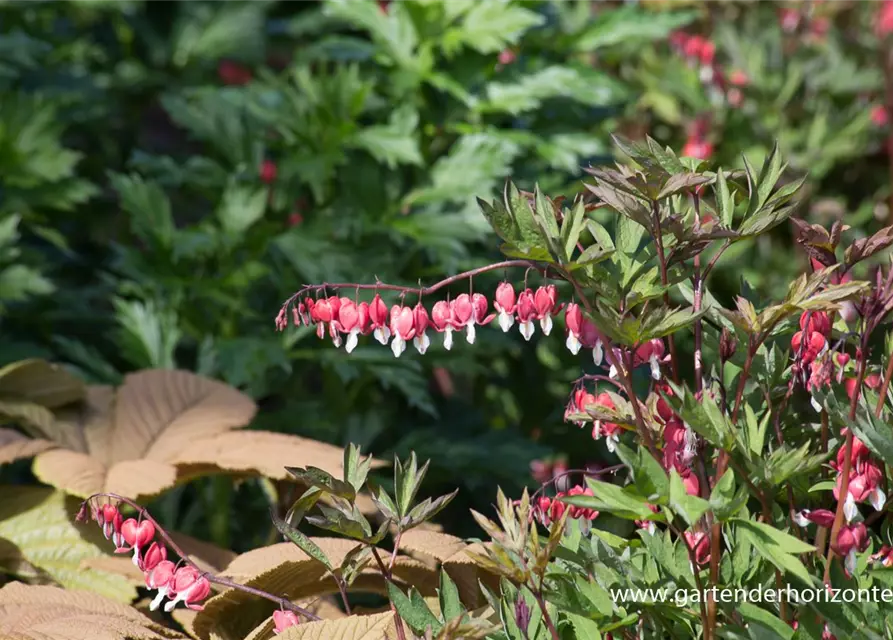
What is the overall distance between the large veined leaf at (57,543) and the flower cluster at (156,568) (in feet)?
1.17

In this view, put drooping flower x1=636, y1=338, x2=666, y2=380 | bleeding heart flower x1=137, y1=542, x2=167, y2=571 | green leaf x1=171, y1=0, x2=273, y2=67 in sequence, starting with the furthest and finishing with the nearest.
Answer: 1. green leaf x1=171, y1=0, x2=273, y2=67
2. bleeding heart flower x1=137, y1=542, x2=167, y2=571
3. drooping flower x1=636, y1=338, x2=666, y2=380

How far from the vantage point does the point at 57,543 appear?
5.69ft

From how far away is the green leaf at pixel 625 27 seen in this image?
259cm

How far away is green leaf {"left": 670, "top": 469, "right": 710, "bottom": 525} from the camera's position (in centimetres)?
95

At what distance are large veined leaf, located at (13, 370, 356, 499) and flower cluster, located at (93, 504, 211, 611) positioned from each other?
280 millimetres

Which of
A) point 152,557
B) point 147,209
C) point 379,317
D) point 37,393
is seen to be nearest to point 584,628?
point 379,317

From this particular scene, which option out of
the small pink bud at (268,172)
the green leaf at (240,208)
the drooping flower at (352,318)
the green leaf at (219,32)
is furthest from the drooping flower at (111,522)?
the green leaf at (219,32)

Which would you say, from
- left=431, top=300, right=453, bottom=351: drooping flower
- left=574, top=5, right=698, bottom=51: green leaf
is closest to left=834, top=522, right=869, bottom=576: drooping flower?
left=431, top=300, right=453, bottom=351: drooping flower

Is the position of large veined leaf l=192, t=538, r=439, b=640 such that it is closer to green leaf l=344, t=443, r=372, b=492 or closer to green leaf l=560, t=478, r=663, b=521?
green leaf l=344, t=443, r=372, b=492

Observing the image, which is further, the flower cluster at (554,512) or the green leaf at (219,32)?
the green leaf at (219,32)

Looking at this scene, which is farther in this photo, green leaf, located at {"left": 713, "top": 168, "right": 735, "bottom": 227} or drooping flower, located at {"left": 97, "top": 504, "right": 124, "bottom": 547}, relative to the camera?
drooping flower, located at {"left": 97, "top": 504, "right": 124, "bottom": 547}

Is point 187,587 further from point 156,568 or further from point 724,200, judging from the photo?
point 724,200

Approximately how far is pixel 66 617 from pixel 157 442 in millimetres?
572

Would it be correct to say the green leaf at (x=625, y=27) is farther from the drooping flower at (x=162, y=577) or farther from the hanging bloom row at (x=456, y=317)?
the drooping flower at (x=162, y=577)
